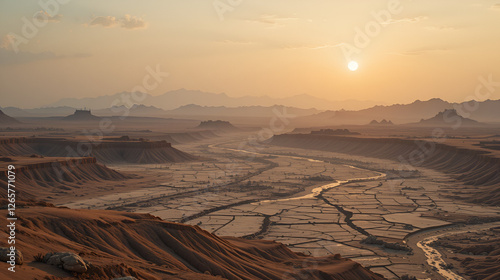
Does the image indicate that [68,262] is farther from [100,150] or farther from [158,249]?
[100,150]

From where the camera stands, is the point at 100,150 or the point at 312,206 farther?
the point at 100,150

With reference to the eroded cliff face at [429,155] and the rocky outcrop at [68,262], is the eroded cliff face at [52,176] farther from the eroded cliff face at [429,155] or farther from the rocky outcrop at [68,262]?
the eroded cliff face at [429,155]

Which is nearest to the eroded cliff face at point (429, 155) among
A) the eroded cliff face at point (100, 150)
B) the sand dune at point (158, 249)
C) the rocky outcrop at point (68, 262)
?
the sand dune at point (158, 249)

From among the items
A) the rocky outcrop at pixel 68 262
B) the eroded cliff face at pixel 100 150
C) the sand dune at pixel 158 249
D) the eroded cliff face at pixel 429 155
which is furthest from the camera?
the eroded cliff face at pixel 100 150

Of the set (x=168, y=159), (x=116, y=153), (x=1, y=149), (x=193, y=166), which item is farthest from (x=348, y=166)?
(x=1, y=149)

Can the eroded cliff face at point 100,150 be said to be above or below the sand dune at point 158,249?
above

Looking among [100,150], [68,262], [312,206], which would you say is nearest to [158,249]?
[68,262]

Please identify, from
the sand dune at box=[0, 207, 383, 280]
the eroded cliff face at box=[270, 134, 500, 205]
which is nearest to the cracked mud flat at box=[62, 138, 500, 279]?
the eroded cliff face at box=[270, 134, 500, 205]
